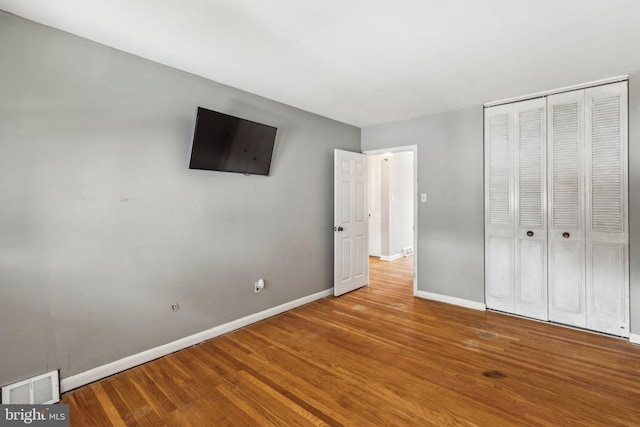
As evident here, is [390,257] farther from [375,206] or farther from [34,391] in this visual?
[34,391]

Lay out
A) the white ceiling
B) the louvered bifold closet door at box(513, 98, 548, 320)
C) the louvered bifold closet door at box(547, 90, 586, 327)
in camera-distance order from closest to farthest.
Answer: the white ceiling < the louvered bifold closet door at box(547, 90, 586, 327) < the louvered bifold closet door at box(513, 98, 548, 320)

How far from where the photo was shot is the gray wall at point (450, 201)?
377 centimetres

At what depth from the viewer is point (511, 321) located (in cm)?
341

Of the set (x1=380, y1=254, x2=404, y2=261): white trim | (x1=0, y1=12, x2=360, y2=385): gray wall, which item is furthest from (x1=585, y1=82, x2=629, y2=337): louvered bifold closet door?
(x1=380, y1=254, x2=404, y2=261): white trim

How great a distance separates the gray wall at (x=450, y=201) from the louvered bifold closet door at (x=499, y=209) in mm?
82

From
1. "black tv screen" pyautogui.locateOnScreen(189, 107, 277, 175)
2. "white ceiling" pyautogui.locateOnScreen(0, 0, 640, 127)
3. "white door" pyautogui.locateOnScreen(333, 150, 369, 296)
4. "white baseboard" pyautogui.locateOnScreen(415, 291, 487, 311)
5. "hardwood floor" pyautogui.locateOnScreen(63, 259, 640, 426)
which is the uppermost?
"white ceiling" pyautogui.locateOnScreen(0, 0, 640, 127)

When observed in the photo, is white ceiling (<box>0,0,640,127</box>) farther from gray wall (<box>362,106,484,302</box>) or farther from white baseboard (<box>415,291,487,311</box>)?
white baseboard (<box>415,291,487,311</box>)

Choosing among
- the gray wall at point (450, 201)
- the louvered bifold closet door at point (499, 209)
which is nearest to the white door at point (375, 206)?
the gray wall at point (450, 201)

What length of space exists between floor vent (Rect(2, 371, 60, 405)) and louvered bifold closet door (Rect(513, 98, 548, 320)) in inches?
171

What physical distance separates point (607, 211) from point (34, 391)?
4946 millimetres

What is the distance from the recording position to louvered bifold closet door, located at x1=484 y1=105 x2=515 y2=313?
11.6ft

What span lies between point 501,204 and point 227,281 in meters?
3.25

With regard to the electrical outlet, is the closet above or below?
above

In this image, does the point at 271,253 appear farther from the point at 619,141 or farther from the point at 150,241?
the point at 619,141
